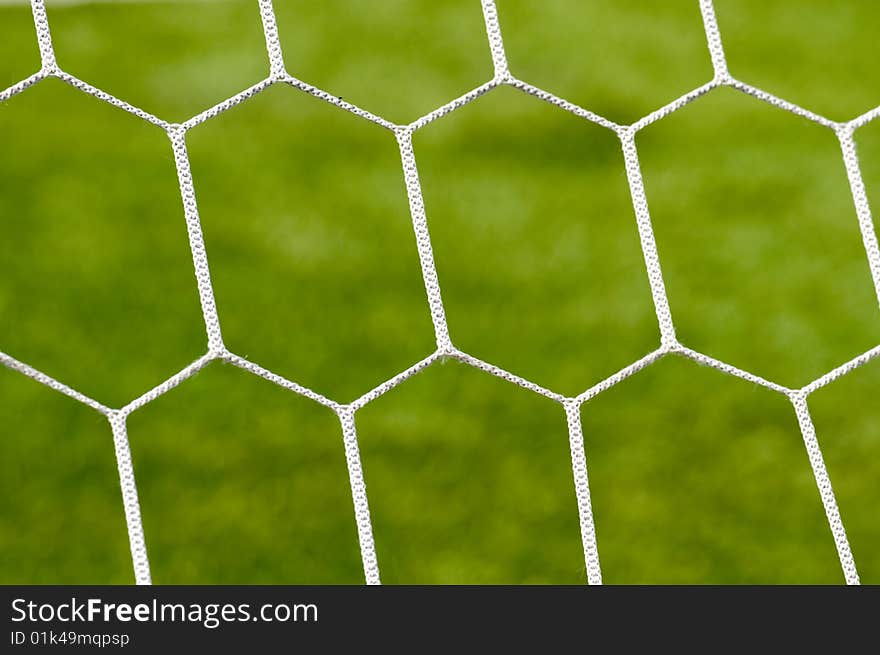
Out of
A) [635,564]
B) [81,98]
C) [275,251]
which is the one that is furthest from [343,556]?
[81,98]

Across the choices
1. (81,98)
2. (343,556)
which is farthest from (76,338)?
(81,98)

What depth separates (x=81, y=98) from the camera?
1940mm

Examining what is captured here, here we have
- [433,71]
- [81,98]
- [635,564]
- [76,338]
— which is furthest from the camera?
[433,71]

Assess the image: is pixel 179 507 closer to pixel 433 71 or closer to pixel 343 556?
pixel 343 556

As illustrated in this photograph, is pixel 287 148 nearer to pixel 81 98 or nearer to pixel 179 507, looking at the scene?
pixel 81 98

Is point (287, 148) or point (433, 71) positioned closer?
point (287, 148)

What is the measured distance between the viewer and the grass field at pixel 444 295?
3.95 feet

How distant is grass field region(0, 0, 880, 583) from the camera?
3.95 ft

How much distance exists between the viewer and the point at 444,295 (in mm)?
1551

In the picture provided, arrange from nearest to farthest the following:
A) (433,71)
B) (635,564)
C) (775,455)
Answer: (635,564) → (775,455) → (433,71)

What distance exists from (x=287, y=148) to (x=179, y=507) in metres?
0.80
